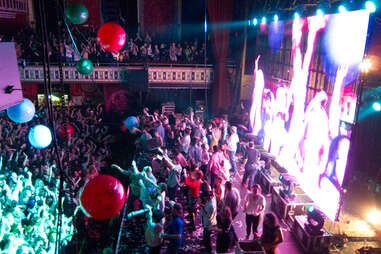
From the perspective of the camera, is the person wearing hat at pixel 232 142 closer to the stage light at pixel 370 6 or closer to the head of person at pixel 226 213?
the head of person at pixel 226 213

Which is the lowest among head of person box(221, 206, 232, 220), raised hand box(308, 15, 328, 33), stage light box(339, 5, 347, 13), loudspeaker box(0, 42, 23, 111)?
head of person box(221, 206, 232, 220)

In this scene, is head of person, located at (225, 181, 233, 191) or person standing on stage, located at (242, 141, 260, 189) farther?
person standing on stage, located at (242, 141, 260, 189)

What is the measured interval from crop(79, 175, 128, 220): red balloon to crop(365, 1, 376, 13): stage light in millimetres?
4896

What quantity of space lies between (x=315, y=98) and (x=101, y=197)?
5666 millimetres

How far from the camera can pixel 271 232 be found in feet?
14.8

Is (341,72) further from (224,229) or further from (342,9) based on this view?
(224,229)

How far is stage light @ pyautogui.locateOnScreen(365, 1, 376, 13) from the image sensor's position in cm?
491

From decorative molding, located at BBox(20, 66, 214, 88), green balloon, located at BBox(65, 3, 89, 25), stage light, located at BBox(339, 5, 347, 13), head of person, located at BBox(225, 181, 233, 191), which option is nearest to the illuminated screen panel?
stage light, located at BBox(339, 5, 347, 13)

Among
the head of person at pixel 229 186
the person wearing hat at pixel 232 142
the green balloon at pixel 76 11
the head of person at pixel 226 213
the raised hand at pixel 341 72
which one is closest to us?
the head of person at pixel 226 213

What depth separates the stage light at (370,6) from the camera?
193 inches

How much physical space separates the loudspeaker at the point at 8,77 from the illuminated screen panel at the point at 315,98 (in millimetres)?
6048

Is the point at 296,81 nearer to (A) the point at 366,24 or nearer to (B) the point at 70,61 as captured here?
(A) the point at 366,24

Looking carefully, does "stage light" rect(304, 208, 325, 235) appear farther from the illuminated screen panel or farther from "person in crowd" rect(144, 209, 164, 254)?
"person in crowd" rect(144, 209, 164, 254)

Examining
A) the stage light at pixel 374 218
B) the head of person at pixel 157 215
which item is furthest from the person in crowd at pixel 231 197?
the stage light at pixel 374 218
